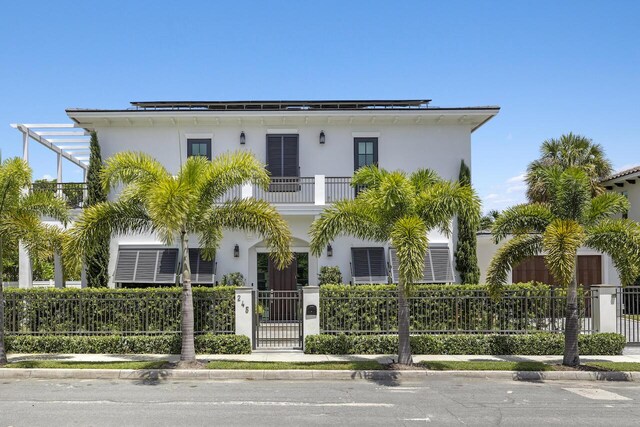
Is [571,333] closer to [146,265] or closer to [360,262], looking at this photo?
[360,262]

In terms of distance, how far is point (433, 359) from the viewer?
46.0 ft

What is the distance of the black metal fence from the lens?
15213 millimetres

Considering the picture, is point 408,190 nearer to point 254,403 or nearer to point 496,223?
point 496,223

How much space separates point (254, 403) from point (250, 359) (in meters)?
3.96

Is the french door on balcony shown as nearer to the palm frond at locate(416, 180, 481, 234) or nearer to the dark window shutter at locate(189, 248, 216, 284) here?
the dark window shutter at locate(189, 248, 216, 284)

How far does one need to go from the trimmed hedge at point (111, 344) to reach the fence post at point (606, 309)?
30.0 feet

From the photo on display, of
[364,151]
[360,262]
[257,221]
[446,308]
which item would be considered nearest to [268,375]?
[257,221]

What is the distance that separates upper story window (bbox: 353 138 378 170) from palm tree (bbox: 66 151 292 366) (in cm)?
781

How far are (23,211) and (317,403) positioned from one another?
27.7ft

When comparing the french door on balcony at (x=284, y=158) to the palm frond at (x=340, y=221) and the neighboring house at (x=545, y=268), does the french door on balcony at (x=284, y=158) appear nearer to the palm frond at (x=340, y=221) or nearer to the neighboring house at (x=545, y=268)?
the palm frond at (x=340, y=221)

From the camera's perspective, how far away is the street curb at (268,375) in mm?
12359

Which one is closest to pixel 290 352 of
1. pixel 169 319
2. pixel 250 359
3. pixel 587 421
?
pixel 250 359

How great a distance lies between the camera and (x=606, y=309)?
15203mm

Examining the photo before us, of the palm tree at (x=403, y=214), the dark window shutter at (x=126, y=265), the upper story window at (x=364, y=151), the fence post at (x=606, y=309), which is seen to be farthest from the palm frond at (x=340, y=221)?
the dark window shutter at (x=126, y=265)
